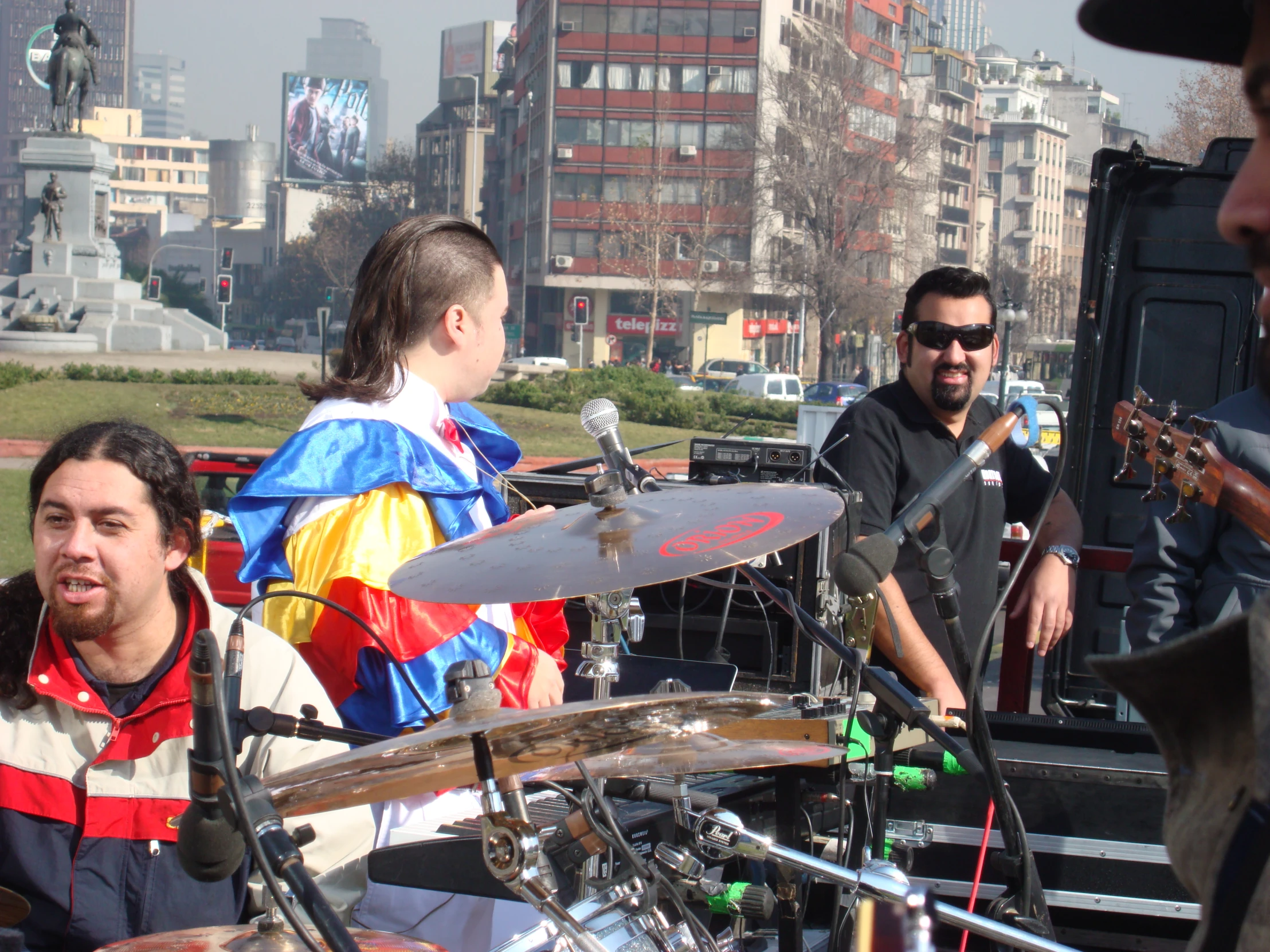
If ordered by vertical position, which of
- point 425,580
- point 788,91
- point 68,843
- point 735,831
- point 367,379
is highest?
point 788,91

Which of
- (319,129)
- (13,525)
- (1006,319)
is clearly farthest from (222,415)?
(319,129)

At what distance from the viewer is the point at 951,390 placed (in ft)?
11.7

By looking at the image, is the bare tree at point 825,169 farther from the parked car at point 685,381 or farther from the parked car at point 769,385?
the parked car at point 685,381

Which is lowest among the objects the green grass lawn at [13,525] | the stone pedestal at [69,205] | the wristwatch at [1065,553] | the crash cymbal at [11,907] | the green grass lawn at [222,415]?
the green grass lawn at [13,525]

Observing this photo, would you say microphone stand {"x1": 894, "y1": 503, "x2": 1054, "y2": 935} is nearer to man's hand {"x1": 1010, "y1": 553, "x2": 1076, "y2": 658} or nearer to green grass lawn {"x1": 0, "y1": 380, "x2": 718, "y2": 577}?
man's hand {"x1": 1010, "y1": 553, "x2": 1076, "y2": 658}

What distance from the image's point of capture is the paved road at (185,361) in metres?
28.4

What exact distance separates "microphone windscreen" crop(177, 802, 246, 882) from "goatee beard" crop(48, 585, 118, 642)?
3.85 feet

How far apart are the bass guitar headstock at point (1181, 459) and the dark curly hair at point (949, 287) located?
569 mm

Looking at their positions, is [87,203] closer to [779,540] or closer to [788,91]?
[788,91]

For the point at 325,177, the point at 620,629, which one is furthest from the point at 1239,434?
the point at 325,177

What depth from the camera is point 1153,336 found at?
5.99 metres

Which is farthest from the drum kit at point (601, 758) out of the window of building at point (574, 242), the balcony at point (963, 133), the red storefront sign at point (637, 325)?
the balcony at point (963, 133)

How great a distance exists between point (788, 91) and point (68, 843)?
40.1 meters

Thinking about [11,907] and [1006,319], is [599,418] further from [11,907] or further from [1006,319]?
[1006,319]
